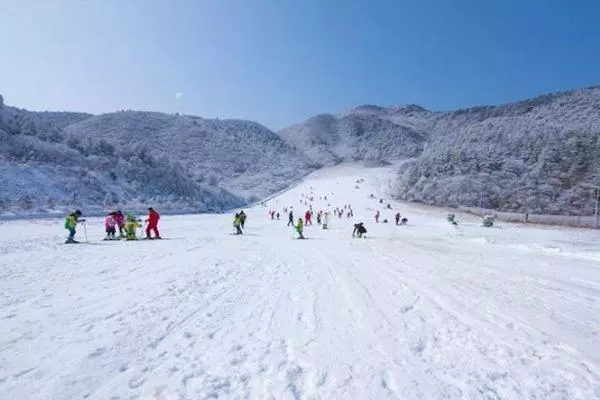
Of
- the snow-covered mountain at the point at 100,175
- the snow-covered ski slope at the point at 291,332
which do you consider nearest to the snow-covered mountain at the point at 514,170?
the snow-covered mountain at the point at 100,175

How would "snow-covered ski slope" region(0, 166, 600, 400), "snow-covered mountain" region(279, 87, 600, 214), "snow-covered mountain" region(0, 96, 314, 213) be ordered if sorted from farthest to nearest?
"snow-covered mountain" region(279, 87, 600, 214)
"snow-covered mountain" region(0, 96, 314, 213)
"snow-covered ski slope" region(0, 166, 600, 400)

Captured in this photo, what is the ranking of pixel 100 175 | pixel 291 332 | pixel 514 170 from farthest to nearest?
1. pixel 514 170
2. pixel 100 175
3. pixel 291 332

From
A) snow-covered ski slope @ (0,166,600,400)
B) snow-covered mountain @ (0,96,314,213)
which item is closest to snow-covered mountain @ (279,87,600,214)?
snow-covered mountain @ (0,96,314,213)

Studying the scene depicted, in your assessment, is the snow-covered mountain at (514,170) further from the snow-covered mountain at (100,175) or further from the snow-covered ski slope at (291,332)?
the snow-covered ski slope at (291,332)

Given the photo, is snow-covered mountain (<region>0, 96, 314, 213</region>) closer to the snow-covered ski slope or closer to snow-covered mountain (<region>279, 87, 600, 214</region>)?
the snow-covered ski slope

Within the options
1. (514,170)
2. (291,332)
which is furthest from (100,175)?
(514,170)

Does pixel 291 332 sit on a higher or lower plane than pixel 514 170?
lower

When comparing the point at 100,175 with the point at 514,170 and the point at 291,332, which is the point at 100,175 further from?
the point at 514,170

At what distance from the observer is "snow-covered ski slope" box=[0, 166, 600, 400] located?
12.7 feet

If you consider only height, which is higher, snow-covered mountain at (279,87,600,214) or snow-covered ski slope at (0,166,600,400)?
snow-covered mountain at (279,87,600,214)

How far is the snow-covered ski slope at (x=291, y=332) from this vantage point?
388cm

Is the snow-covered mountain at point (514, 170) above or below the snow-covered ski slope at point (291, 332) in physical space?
above

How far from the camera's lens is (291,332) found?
5445 mm

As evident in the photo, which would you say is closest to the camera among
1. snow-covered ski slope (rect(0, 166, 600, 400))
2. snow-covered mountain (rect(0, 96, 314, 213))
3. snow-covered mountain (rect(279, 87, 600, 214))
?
snow-covered ski slope (rect(0, 166, 600, 400))
